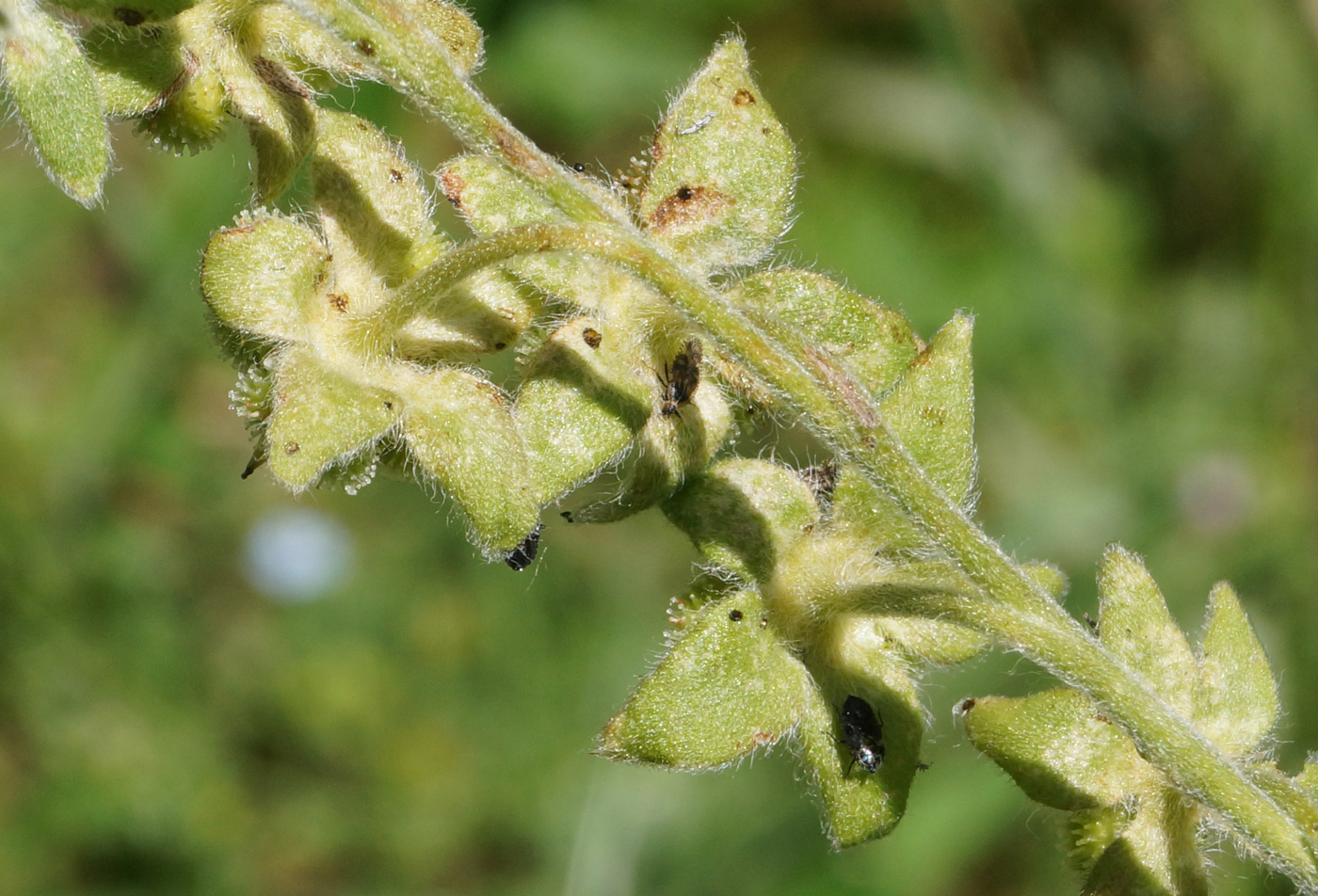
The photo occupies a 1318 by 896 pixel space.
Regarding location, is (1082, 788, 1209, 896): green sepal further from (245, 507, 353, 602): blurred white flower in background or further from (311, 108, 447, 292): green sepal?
(245, 507, 353, 602): blurred white flower in background

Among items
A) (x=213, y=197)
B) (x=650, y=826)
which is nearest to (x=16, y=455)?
(x=213, y=197)

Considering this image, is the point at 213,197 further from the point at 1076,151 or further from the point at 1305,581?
the point at 1305,581

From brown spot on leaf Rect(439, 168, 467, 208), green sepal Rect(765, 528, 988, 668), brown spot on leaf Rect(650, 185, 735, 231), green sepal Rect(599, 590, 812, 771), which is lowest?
green sepal Rect(599, 590, 812, 771)

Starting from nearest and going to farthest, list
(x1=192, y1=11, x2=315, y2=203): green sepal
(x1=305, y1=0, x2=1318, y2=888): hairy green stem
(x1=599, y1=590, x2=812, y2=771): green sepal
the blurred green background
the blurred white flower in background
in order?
(x1=305, y1=0, x2=1318, y2=888): hairy green stem < (x1=599, y1=590, x2=812, y2=771): green sepal < (x1=192, y1=11, x2=315, y2=203): green sepal < the blurred green background < the blurred white flower in background

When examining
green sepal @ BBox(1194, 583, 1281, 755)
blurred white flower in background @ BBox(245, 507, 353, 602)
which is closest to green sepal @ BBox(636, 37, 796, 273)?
green sepal @ BBox(1194, 583, 1281, 755)

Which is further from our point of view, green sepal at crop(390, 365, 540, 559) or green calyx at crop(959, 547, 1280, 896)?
green calyx at crop(959, 547, 1280, 896)

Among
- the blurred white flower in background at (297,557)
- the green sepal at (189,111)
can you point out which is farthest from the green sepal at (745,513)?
the blurred white flower in background at (297,557)
